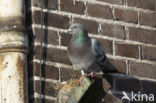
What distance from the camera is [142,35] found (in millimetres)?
4738

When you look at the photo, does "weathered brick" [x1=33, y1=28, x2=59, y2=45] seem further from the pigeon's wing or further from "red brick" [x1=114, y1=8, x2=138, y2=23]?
"red brick" [x1=114, y1=8, x2=138, y2=23]

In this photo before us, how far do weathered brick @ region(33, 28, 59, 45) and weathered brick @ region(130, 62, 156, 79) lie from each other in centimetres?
57

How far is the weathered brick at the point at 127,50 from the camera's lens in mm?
4618

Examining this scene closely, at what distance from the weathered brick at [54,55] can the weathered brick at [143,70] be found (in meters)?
0.47

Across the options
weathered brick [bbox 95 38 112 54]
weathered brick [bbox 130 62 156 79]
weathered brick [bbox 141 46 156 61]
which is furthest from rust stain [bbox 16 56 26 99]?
weathered brick [bbox 141 46 156 61]

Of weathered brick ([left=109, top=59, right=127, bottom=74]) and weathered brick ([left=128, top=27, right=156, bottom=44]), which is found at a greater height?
weathered brick ([left=128, top=27, right=156, bottom=44])

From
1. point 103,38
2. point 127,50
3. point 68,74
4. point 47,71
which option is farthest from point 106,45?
point 47,71

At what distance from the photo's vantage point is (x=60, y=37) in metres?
4.42

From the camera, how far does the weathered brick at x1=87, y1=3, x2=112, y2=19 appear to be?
4.63m

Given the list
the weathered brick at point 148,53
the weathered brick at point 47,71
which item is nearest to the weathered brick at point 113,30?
the weathered brick at point 148,53

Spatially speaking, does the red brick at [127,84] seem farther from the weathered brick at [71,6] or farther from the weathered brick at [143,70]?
the weathered brick at [71,6]

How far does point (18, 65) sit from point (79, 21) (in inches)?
23.5

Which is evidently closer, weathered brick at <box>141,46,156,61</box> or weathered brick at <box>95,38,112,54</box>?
weathered brick at <box>95,38,112,54</box>

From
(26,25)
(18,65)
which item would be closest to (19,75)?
(18,65)
